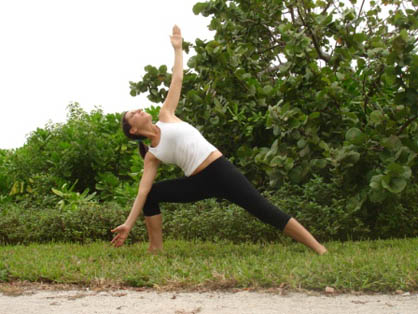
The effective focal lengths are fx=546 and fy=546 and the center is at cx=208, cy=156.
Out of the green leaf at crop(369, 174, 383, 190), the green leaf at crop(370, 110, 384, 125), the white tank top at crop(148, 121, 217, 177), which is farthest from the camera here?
the green leaf at crop(370, 110, 384, 125)

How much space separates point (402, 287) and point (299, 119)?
2.69 meters

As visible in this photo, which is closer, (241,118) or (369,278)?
(369,278)

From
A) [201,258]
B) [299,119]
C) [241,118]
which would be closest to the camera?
[201,258]

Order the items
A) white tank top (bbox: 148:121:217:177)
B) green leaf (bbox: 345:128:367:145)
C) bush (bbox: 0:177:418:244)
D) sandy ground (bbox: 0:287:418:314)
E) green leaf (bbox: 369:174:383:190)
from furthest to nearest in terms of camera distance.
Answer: bush (bbox: 0:177:418:244), green leaf (bbox: 345:128:367:145), green leaf (bbox: 369:174:383:190), white tank top (bbox: 148:121:217:177), sandy ground (bbox: 0:287:418:314)

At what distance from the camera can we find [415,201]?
23.0 feet

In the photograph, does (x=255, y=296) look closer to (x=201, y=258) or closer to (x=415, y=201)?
(x=201, y=258)

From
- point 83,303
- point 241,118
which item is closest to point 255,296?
point 83,303

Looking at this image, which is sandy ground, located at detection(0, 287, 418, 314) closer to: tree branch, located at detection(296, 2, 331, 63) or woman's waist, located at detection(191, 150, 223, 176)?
woman's waist, located at detection(191, 150, 223, 176)

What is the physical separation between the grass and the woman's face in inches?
49.8

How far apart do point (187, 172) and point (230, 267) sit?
1159 millimetres

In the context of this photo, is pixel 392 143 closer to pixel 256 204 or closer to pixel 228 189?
pixel 256 204

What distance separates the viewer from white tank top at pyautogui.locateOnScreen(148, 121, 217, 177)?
206 inches

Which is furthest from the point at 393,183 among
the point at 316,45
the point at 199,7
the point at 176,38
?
the point at 199,7

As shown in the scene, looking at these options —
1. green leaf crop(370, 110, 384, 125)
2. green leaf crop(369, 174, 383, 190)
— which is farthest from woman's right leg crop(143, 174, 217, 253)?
A: green leaf crop(370, 110, 384, 125)
